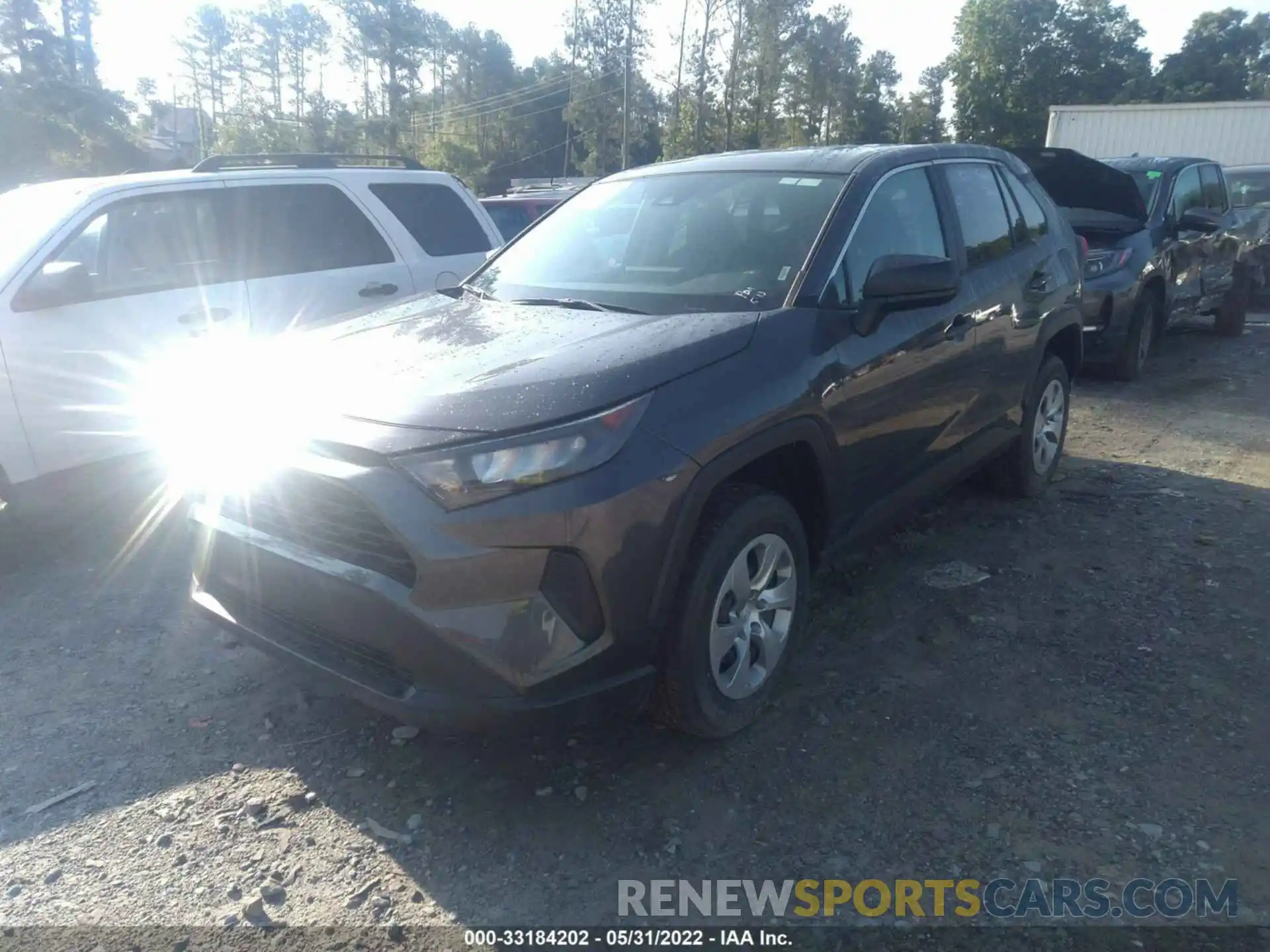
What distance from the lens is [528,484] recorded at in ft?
8.50

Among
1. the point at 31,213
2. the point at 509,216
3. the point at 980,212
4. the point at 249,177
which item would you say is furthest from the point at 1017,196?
the point at 509,216

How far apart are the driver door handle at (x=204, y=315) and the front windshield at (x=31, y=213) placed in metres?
0.73

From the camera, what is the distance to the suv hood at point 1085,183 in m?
8.09

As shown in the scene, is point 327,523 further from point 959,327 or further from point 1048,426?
point 1048,426

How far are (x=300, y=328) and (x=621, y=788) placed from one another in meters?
2.17

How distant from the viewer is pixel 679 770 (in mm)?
3117

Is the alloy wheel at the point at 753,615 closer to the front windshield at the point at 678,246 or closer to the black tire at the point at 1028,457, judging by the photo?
the front windshield at the point at 678,246

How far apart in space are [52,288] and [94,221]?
58cm

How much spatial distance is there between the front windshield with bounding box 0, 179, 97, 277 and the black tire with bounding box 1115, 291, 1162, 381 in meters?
7.55

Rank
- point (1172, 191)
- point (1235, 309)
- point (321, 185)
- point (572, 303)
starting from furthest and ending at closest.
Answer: point (1235, 309) → point (1172, 191) → point (321, 185) → point (572, 303)

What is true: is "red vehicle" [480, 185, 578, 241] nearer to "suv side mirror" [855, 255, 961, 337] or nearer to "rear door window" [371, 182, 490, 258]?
"rear door window" [371, 182, 490, 258]

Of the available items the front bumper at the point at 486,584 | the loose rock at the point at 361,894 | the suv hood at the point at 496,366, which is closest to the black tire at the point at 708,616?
the front bumper at the point at 486,584

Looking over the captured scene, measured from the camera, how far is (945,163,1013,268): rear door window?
4520mm

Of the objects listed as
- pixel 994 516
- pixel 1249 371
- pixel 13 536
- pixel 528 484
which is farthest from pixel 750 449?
pixel 1249 371
